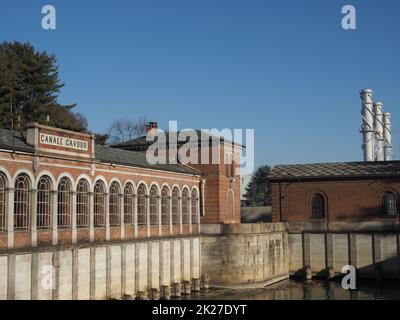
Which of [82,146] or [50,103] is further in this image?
[50,103]

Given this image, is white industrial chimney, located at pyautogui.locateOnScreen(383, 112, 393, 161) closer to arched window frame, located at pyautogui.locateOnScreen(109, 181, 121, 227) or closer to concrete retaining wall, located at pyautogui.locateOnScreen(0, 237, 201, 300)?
concrete retaining wall, located at pyautogui.locateOnScreen(0, 237, 201, 300)

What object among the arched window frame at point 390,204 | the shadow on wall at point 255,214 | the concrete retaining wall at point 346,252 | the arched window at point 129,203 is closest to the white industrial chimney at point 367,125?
the shadow on wall at point 255,214

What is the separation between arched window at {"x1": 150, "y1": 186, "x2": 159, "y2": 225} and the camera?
1465 inches

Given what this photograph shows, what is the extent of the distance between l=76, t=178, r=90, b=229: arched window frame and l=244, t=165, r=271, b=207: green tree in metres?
67.6

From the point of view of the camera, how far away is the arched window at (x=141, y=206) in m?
35.8

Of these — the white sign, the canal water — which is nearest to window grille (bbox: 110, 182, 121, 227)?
the white sign

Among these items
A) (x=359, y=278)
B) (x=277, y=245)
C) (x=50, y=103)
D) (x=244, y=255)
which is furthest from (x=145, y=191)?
(x=50, y=103)

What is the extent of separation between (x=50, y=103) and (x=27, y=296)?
3646 centimetres

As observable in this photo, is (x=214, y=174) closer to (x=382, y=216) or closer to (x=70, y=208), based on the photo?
(x=382, y=216)

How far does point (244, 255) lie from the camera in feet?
139

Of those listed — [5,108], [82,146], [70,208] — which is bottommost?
[70,208]

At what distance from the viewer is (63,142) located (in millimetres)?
28406
